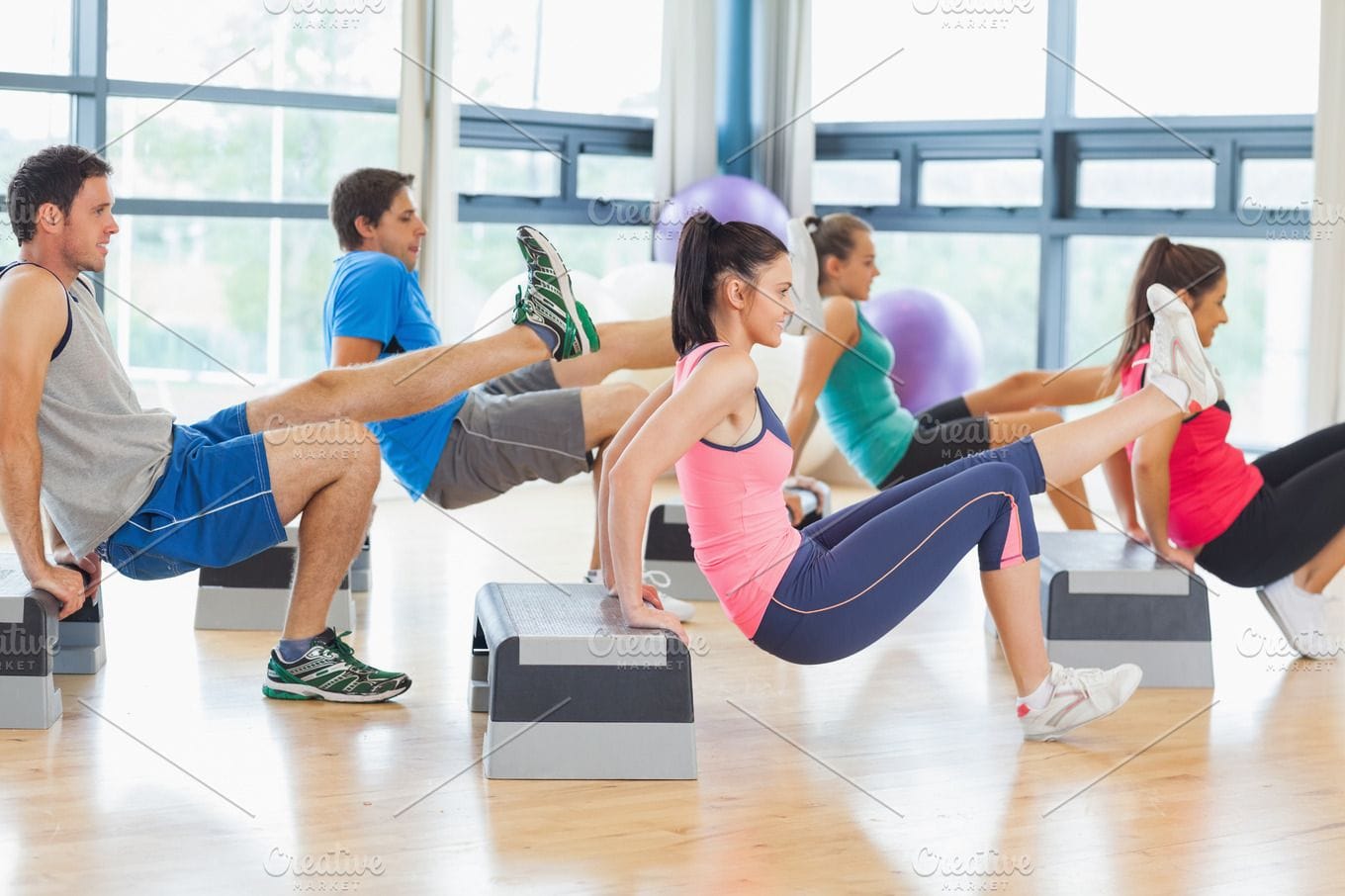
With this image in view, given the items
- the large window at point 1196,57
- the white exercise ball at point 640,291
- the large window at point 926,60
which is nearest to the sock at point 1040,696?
the white exercise ball at point 640,291

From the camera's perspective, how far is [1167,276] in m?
3.01

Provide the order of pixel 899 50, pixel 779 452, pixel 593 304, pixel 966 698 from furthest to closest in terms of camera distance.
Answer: pixel 899 50, pixel 593 304, pixel 966 698, pixel 779 452

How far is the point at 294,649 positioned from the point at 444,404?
25.9 inches

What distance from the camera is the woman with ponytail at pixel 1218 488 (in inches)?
118

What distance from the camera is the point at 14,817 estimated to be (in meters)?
2.09

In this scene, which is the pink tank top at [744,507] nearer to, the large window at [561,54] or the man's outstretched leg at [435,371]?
the man's outstretched leg at [435,371]

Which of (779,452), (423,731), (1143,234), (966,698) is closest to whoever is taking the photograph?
(779,452)

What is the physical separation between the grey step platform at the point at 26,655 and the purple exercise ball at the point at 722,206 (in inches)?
126

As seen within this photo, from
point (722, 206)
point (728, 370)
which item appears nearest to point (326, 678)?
point (728, 370)

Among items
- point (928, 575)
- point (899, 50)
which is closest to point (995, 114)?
point (899, 50)

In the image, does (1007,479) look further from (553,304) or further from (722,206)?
(722,206)

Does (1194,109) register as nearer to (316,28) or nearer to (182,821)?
(316,28)

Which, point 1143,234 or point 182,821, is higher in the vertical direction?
point 1143,234

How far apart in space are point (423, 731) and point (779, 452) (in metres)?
0.80
